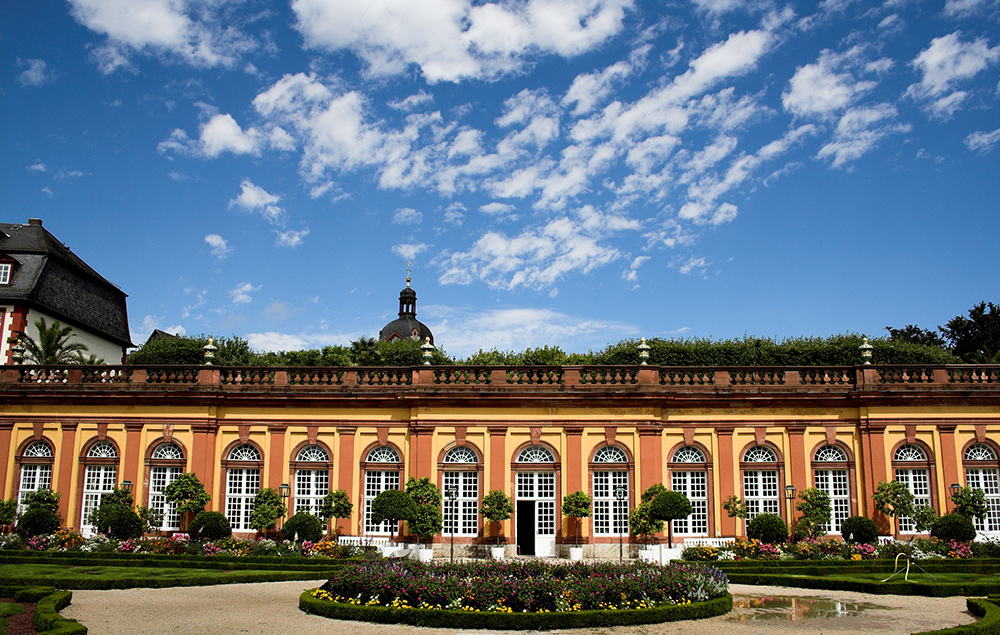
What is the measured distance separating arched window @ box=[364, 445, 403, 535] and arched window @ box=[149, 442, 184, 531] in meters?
6.76

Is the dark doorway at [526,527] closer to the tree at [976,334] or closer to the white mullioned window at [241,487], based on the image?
the white mullioned window at [241,487]

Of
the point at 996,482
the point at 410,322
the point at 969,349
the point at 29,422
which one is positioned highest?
the point at 410,322

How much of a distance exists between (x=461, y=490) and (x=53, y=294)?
2915 cm

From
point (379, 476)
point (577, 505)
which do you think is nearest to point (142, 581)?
point (379, 476)

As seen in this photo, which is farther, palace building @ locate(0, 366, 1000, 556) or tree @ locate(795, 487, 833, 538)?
palace building @ locate(0, 366, 1000, 556)

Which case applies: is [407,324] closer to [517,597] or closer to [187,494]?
[187,494]

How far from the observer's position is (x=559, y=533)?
2559cm

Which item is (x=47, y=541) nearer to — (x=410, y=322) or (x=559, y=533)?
(x=559, y=533)

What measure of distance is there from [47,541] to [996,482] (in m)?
31.9

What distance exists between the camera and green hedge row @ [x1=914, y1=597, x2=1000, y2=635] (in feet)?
38.4

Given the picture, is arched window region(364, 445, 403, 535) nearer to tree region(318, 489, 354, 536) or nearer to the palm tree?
tree region(318, 489, 354, 536)

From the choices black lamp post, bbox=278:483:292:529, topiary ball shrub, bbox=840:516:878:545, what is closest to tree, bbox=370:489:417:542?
black lamp post, bbox=278:483:292:529

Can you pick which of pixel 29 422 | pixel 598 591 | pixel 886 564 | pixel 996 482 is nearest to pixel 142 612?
pixel 598 591

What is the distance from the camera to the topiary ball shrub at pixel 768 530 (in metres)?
23.9
